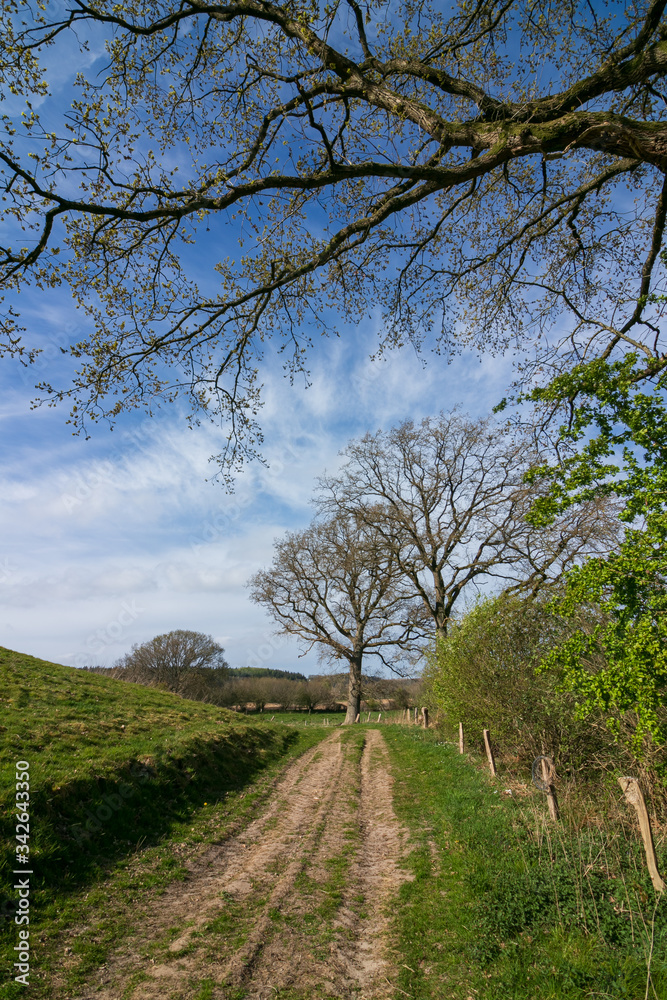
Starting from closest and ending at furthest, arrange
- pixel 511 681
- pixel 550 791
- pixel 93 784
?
pixel 550 791 < pixel 93 784 < pixel 511 681

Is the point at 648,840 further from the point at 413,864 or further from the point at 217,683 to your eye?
the point at 217,683

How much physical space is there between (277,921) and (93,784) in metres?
3.45

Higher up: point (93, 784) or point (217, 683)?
point (93, 784)

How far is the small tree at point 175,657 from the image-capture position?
4134 cm

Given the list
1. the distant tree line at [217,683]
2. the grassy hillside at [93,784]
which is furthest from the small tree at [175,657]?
the grassy hillside at [93,784]

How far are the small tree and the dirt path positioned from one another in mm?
36190

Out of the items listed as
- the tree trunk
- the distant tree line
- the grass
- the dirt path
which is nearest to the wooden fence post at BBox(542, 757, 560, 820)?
the grass

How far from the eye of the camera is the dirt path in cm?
393

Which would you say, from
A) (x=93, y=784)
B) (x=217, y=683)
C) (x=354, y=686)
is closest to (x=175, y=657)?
(x=217, y=683)

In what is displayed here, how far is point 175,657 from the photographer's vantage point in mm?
43188

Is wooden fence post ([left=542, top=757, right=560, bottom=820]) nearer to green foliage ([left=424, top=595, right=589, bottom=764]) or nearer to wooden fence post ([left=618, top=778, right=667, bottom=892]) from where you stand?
green foliage ([left=424, top=595, right=589, bottom=764])

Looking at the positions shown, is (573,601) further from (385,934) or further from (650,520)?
(385,934)

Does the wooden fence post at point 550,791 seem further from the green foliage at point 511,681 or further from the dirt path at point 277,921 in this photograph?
the dirt path at point 277,921

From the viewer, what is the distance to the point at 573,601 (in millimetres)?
5207
